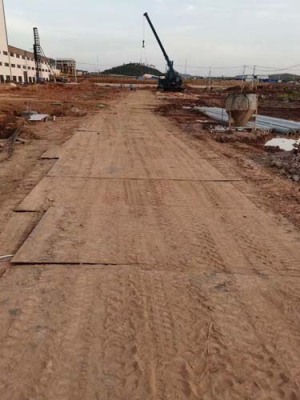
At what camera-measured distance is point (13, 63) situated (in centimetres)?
7894

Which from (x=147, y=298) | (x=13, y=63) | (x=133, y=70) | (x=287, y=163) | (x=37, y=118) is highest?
(x=13, y=63)

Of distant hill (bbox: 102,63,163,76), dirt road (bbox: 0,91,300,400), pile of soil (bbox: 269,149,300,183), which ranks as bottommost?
distant hill (bbox: 102,63,163,76)

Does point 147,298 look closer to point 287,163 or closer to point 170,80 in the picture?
point 287,163

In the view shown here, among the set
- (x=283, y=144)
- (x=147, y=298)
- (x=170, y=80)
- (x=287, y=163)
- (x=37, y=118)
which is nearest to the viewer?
(x=147, y=298)

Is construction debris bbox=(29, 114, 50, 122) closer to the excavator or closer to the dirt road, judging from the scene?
the dirt road

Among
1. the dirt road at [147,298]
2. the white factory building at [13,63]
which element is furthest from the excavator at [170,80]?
the dirt road at [147,298]

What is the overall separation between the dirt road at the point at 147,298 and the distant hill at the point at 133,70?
559 ft

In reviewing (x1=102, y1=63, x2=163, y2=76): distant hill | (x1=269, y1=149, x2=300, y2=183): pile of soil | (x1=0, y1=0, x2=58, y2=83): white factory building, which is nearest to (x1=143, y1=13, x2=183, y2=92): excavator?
(x1=0, y1=0, x2=58, y2=83): white factory building

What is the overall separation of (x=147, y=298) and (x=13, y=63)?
282 feet

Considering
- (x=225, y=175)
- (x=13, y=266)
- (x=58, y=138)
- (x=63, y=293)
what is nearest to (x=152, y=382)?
(x=63, y=293)

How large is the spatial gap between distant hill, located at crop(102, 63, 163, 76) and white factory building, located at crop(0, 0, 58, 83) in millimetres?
78352

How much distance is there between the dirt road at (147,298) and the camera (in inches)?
109

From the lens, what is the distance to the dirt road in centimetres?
277

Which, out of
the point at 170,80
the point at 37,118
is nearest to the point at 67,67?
the point at 170,80
